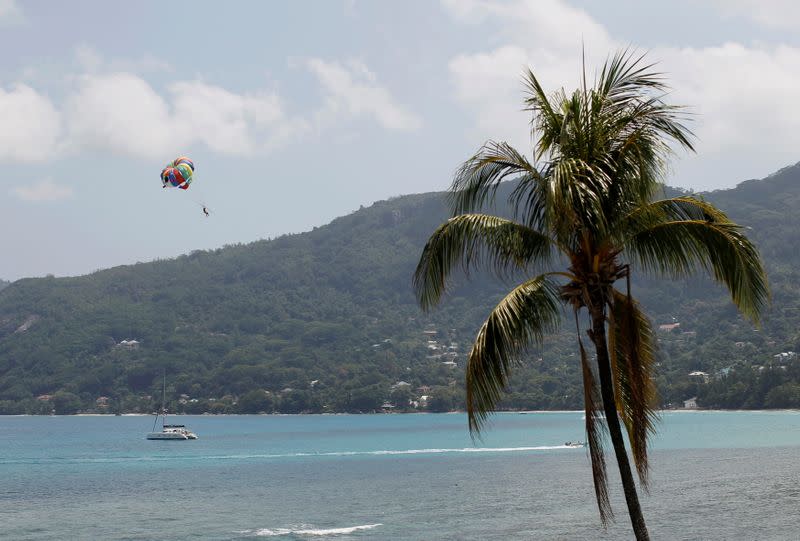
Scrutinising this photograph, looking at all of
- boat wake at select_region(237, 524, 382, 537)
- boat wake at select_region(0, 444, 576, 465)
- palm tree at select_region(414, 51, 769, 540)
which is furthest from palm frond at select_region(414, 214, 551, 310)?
boat wake at select_region(0, 444, 576, 465)

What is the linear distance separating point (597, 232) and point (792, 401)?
429 ft

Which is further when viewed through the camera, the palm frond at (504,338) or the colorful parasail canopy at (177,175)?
the colorful parasail canopy at (177,175)

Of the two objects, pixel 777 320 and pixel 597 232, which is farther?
pixel 777 320

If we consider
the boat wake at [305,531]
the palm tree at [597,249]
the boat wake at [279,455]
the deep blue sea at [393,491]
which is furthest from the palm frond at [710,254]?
the boat wake at [279,455]

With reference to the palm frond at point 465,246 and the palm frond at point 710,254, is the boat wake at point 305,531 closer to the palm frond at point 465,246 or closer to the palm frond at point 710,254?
the palm frond at point 465,246

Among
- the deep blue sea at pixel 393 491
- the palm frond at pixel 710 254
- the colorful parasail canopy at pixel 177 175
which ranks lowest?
the deep blue sea at pixel 393 491

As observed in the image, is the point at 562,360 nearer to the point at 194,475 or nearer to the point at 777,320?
the point at 777,320

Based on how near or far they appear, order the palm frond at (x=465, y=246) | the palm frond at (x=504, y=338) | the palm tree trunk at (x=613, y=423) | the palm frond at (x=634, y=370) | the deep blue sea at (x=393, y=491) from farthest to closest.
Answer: the deep blue sea at (x=393, y=491), the palm frond at (x=465, y=246), the palm frond at (x=504, y=338), the palm frond at (x=634, y=370), the palm tree trunk at (x=613, y=423)

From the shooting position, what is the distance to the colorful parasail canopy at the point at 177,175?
44562 mm

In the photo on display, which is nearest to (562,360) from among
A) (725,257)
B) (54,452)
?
(54,452)

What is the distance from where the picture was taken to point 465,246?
1112cm

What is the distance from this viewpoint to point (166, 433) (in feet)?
401

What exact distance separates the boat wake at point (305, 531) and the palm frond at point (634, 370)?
1179 inches

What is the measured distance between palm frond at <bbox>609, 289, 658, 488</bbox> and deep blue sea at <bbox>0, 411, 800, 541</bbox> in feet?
84.8
